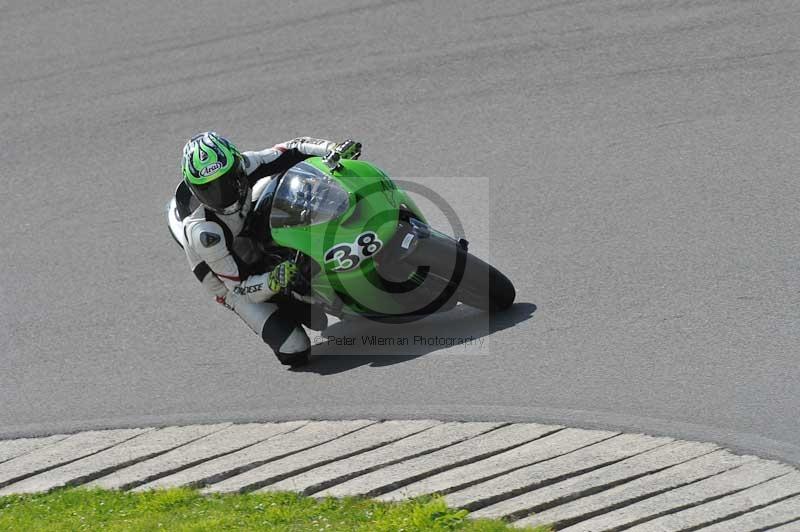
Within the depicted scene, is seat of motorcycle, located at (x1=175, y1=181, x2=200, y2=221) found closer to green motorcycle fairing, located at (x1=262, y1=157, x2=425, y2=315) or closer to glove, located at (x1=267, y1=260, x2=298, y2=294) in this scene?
green motorcycle fairing, located at (x1=262, y1=157, x2=425, y2=315)

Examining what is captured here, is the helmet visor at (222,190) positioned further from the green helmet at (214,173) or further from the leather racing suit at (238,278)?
the leather racing suit at (238,278)

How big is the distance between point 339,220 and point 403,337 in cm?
108

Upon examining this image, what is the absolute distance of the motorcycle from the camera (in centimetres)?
783

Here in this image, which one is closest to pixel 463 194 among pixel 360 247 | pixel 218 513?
pixel 360 247

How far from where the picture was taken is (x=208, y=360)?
27.8 ft

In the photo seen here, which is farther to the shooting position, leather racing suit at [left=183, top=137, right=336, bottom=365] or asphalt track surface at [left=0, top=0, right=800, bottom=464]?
leather racing suit at [left=183, top=137, right=336, bottom=365]

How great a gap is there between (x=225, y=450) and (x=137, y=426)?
34.8 inches

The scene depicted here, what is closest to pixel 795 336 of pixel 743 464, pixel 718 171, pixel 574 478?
pixel 743 464

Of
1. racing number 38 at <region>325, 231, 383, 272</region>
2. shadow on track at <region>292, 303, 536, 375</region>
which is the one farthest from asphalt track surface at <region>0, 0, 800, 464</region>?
racing number 38 at <region>325, 231, 383, 272</region>

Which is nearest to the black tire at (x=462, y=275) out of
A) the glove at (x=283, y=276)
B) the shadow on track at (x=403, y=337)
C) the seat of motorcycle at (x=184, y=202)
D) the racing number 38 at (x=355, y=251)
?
the shadow on track at (x=403, y=337)

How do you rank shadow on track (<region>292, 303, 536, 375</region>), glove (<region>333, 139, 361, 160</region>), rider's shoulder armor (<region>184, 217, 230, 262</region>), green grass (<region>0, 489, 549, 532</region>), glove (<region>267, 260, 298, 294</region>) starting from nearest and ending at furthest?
green grass (<region>0, 489, 549, 532</region>) → glove (<region>267, 260, 298, 294</region>) → rider's shoulder armor (<region>184, 217, 230, 262</region>) → shadow on track (<region>292, 303, 536, 375</region>) → glove (<region>333, 139, 361, 160</region>)

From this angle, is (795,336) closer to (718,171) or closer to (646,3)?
(718,171)

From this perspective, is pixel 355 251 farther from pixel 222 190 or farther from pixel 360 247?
pixel 222 190

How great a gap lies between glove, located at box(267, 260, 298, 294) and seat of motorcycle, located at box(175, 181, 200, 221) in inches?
37.8
